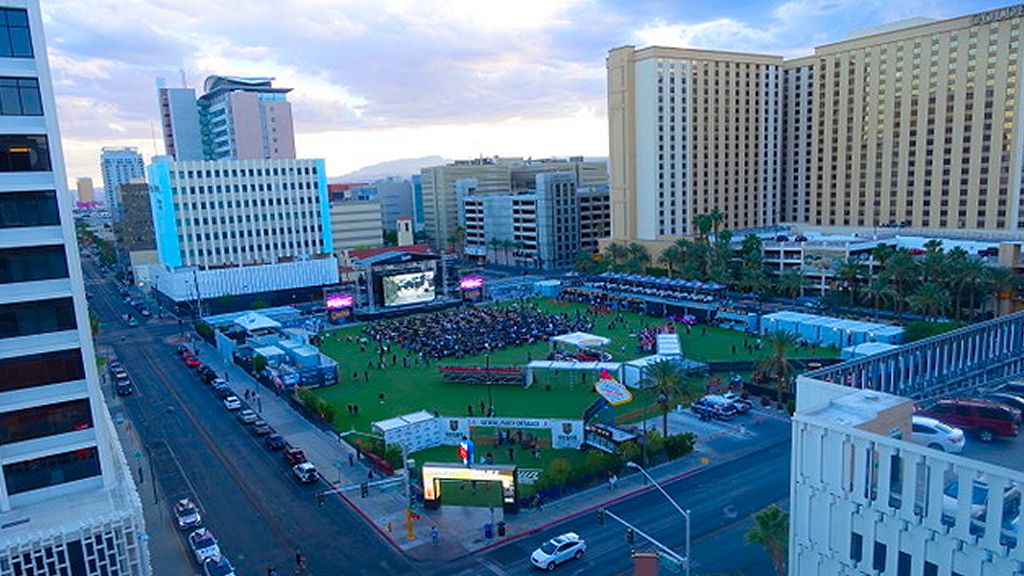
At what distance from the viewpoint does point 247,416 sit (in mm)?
48500

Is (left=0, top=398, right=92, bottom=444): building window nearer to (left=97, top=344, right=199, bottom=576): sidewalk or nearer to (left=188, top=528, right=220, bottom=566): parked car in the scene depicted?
(left=97, top=344, right=199, bottom=576): sidewalk

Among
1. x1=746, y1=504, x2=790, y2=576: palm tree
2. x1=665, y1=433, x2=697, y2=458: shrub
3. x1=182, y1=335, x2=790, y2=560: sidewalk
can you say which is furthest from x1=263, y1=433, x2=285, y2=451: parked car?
x1=746, y1=504, x2=790, y2=576: palm tree

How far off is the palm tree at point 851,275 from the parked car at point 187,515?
71904mm

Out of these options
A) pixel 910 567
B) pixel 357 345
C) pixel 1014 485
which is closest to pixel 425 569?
pixel 910 567

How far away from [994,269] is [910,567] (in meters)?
63.1

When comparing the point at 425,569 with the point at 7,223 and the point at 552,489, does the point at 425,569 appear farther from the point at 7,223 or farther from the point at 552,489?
the point at 7,223

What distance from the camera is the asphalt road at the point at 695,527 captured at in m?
28.6

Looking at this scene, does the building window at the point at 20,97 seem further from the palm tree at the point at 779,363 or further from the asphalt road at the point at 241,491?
the palm tree at the point at 779,363

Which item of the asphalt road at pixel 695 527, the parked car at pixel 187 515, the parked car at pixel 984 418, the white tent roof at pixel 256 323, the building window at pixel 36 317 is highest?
the building window at pixel 36 317

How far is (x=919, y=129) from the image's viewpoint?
347 ft

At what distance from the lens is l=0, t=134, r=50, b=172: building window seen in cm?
2167

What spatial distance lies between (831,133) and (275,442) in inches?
4330

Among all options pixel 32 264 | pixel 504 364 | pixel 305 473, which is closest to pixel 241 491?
pixel 305 473

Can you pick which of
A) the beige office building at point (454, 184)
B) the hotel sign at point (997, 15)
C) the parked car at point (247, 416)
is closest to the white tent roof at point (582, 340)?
the parked car at point (247, 416)
